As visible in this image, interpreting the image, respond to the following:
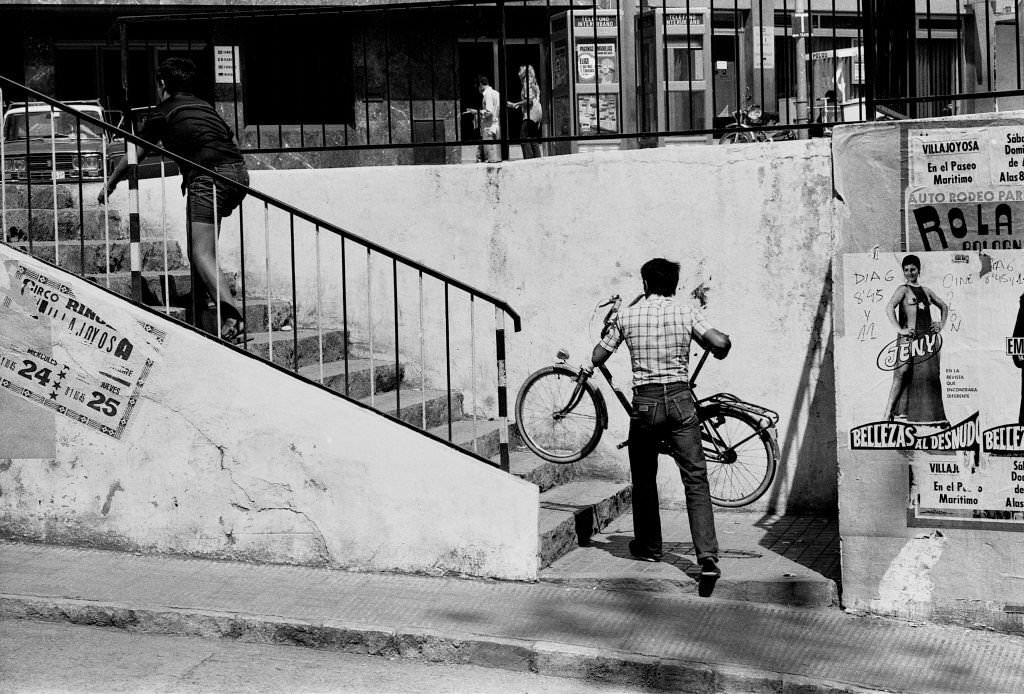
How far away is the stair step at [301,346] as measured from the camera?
872 centimetres

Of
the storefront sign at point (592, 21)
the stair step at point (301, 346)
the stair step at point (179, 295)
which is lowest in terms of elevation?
the stair step at point (301, 346)

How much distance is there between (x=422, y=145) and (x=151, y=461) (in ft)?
10.8

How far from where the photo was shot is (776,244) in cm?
870

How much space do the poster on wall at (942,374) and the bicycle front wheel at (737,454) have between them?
1.58 meters

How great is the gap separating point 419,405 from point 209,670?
314 cm

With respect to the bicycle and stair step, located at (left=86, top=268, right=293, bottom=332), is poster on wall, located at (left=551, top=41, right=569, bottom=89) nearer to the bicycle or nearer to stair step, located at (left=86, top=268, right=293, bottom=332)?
the bicycle

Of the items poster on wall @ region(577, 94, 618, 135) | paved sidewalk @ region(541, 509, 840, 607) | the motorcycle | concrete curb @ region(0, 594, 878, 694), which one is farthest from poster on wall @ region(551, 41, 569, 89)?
concrete curb @ region(0, 594, 878, 694)

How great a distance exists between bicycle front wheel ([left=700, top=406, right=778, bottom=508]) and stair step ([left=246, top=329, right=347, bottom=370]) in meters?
2.62

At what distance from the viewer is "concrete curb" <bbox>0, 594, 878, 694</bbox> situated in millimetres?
5965

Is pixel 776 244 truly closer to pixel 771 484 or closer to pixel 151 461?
pixel 771 484

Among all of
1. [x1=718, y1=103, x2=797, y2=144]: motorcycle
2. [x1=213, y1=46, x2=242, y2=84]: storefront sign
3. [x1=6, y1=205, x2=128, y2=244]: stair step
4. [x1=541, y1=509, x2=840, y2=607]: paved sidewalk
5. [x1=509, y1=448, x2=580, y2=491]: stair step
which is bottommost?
[x1=541, y1=509, x2=840, y2=607]: paved sidewalk

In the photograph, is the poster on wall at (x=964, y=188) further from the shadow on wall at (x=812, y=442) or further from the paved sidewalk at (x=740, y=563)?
the paved sidewalk at (x=740, y=563)

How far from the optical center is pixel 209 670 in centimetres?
613

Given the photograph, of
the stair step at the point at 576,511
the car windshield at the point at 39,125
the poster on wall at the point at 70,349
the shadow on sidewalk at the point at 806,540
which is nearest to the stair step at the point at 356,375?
the poster on wall at the point at 70,349
